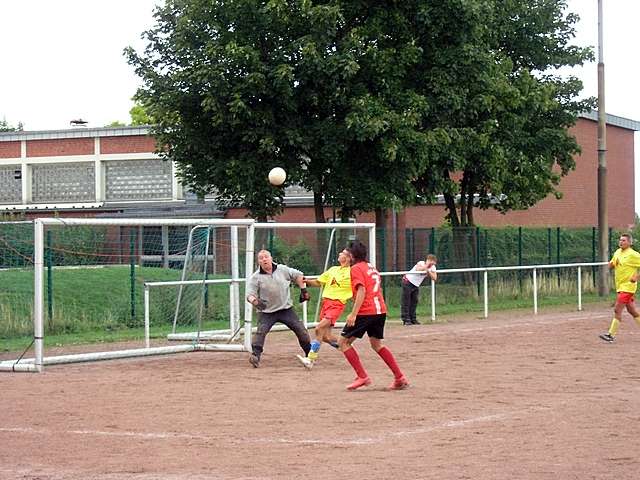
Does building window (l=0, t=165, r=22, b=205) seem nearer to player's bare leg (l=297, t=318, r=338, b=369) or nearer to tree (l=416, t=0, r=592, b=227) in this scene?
tree (l=416, t=0, r=592, b=227)

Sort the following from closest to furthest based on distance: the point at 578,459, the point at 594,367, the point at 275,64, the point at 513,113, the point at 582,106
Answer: the point at 578,459 < the point at 594,367 < the point at 275,64 < the point at 513,113 < the point at 582,106

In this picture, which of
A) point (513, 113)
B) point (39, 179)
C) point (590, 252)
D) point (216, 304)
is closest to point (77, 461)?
point (216, 304)

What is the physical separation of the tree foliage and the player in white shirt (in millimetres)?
3689

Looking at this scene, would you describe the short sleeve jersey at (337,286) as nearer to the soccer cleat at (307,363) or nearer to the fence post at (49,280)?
the soccer cleat at (307,363)

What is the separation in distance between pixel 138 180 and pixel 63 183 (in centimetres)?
354

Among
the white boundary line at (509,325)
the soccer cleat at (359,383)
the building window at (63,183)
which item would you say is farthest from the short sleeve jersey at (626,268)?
the building window at (63,183)

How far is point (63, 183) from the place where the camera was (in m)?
51.4

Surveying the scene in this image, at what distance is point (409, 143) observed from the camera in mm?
Answer: 30156

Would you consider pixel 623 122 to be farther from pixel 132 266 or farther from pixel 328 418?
pixel 328 418

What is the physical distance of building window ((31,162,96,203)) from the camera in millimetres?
51156

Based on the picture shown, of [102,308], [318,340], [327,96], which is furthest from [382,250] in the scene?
[318,340]

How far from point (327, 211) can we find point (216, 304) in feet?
70.7

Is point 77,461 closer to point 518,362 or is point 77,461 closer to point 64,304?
point 518,362

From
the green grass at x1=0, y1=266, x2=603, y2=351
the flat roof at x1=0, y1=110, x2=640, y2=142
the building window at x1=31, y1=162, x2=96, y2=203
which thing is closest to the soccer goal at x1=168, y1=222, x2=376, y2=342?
the green grass at x1=0, y1=266, x2=603, y2=351
